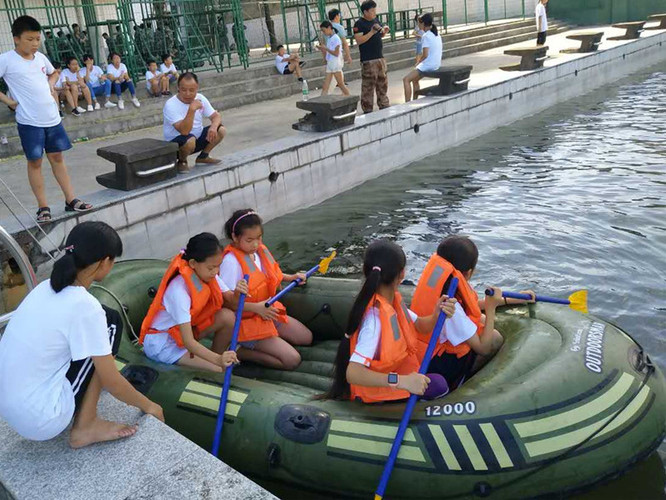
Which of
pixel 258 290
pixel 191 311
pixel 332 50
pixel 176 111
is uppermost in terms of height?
pixel 332 50

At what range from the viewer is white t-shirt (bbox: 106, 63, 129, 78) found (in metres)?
10.9

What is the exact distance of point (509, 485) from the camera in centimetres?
310

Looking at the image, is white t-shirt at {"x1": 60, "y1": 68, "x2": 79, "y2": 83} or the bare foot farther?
white t-shirt at {"x1": 60, "y1": 68, "x2": 79, "y2": 83}

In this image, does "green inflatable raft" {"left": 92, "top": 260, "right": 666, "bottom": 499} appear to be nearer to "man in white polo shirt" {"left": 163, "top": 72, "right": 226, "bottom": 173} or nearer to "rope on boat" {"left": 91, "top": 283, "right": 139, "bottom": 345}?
"rope on boat" {"left": 91, "top": 283, "right": 139, "bottom": 345}

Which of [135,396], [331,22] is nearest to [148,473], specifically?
[135,396]

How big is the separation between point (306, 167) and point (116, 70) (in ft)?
14.7

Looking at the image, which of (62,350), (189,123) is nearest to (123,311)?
(62,350)

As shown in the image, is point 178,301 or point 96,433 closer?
point 96,433

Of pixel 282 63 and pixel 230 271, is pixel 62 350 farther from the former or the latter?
pixel 282 63

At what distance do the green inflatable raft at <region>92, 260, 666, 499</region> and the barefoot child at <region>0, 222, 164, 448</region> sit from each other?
873 millimetres

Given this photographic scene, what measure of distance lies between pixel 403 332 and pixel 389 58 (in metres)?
13.9

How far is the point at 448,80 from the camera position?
1059 cm

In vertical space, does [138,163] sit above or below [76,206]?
above

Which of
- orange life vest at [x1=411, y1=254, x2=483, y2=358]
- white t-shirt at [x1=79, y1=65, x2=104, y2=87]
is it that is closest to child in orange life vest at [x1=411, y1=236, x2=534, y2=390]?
orange life vest at [x1=411, y1=254, x2=483, y2=358]
